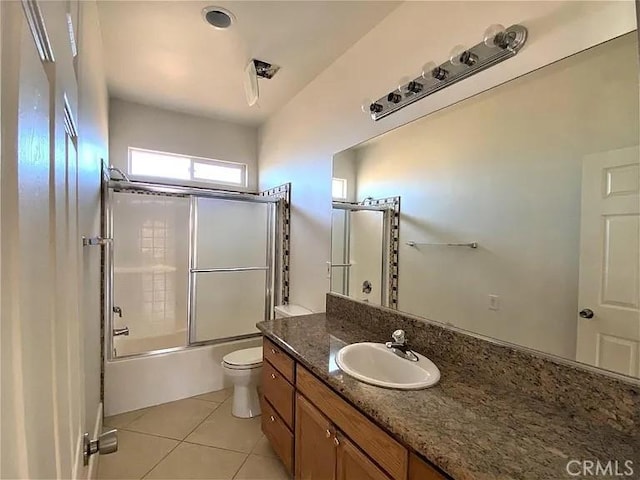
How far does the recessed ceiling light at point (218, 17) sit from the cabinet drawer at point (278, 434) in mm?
2407

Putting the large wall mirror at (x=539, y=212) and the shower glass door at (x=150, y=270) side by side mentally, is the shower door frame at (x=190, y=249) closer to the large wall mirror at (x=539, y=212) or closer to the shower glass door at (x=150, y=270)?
the shower glass door at (x=150, y=270)

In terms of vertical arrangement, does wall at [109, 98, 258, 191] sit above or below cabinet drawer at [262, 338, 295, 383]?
above

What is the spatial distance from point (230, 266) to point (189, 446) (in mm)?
1632

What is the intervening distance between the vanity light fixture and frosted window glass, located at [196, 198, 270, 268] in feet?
6.16

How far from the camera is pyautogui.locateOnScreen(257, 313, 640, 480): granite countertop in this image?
833mm

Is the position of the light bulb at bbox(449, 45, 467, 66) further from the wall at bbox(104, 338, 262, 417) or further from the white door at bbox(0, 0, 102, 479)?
the wall at bbox(104, 338, 262, 417)

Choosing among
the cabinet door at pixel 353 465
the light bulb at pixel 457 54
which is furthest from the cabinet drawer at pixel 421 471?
the light bulb at pixel 457 54

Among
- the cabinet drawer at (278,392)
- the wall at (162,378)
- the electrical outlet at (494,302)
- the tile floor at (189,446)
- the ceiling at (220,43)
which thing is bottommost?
the tile floor at (189,446)

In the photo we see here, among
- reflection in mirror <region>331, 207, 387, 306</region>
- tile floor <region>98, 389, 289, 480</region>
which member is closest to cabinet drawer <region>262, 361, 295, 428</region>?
tile floor <region>98, 389, 289, 480</region>

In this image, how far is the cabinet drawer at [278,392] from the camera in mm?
1768

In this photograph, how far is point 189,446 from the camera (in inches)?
86.1

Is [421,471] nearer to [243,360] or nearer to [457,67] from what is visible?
[457,67]

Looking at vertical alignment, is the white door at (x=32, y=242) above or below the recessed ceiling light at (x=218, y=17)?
below
